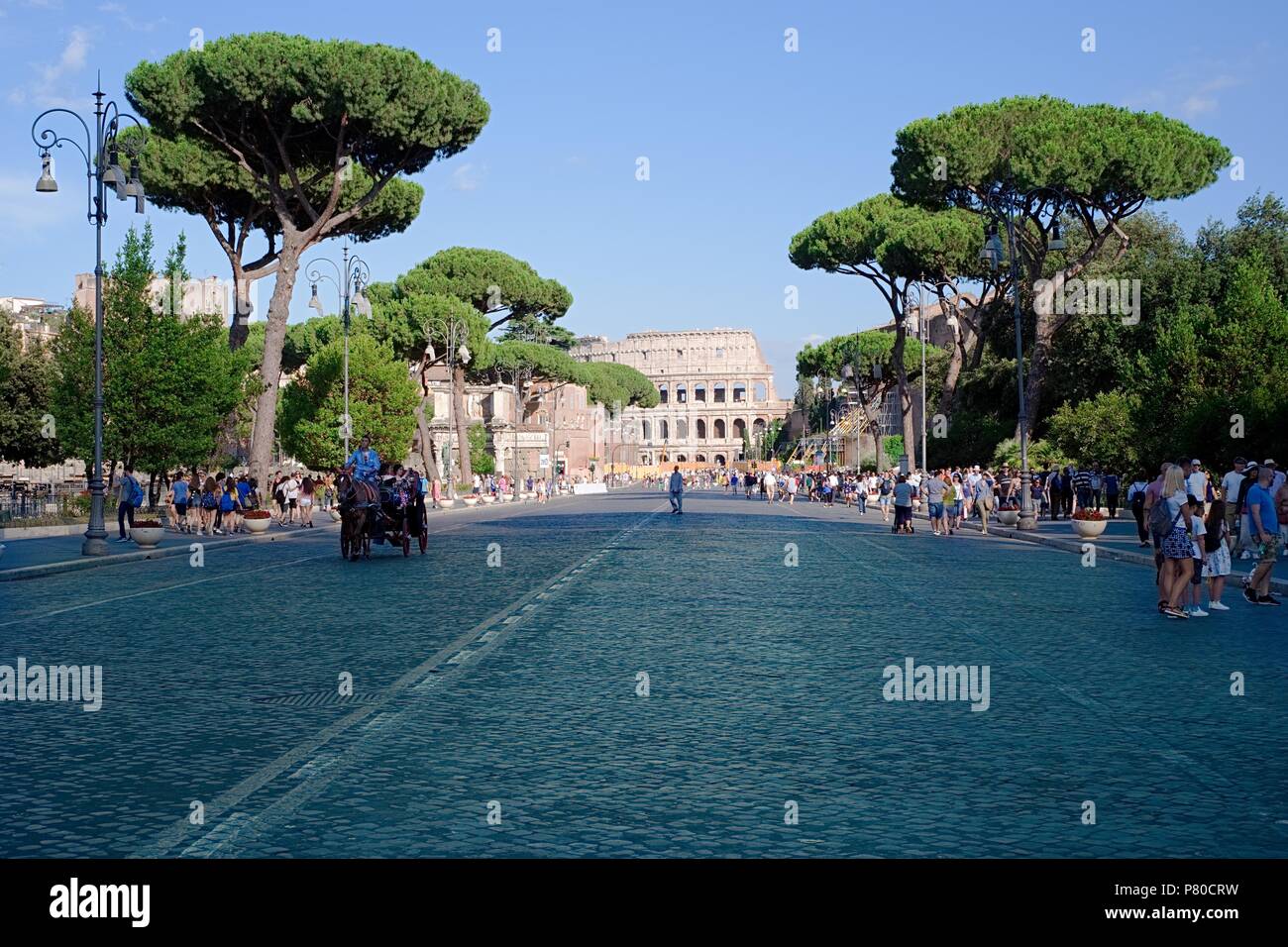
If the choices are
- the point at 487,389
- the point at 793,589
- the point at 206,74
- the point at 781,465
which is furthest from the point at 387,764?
the point at 781,465

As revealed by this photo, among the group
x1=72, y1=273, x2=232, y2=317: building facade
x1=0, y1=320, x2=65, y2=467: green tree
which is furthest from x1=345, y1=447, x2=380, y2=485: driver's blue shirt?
x1=72, y1=273, x2=232, y2=317: building facade

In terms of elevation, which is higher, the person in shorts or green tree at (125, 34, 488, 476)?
green tree at (125, 34, 488, 476)

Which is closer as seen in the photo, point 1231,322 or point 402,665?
point 402,665

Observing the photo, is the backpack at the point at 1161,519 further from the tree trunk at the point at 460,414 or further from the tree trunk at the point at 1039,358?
the tree trunk at the point at 460,414

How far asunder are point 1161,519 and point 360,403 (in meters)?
48.1

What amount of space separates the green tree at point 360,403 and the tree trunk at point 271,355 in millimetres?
14956

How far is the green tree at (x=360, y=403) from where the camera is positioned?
58719 mm

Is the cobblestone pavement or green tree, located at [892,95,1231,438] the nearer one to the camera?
the cobblestone pavement

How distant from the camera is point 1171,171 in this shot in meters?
41.9

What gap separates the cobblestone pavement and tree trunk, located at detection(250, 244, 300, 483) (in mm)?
26506

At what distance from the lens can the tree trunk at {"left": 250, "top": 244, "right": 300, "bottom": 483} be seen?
138 ft

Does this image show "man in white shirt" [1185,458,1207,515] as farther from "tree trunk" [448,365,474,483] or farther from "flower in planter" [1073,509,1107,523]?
"tree trunk" [448,365,474,483]
